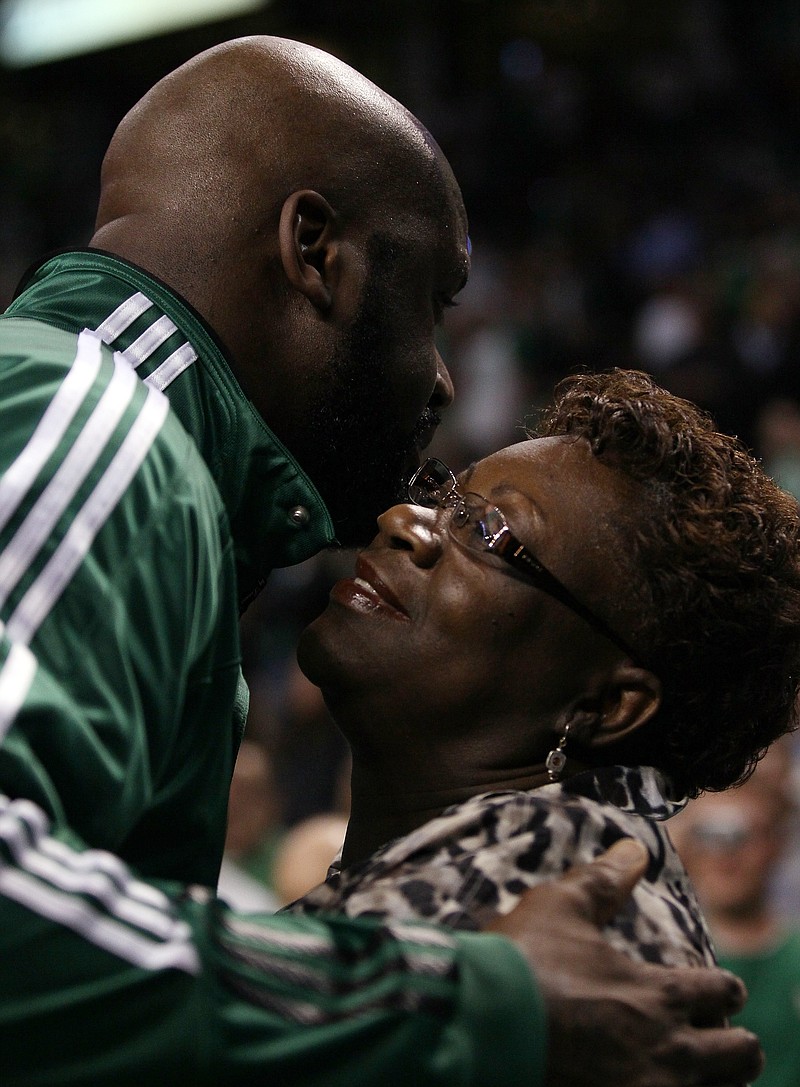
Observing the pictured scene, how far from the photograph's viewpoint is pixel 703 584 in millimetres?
2215

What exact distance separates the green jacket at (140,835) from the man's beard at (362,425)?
0.62m

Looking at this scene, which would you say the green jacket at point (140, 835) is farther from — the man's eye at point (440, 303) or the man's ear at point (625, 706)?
the man's eye at point (440, 303)

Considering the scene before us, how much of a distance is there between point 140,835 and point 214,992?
36 centimetres

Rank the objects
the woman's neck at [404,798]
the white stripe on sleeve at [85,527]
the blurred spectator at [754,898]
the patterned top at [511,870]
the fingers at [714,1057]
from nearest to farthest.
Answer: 1. the white stripe on sleeve at [85,527]
2. the fingers at [714,1057]
3. the patterned top at [511,870]
4. the woman's neck at [404,798]
5. the blurred spectator at [754,898]

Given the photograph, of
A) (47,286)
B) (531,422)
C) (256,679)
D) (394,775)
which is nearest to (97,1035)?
(394,775)

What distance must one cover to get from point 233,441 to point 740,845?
118 inches

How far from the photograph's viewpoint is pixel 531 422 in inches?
114

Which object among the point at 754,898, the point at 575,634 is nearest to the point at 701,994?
the point at 575,634

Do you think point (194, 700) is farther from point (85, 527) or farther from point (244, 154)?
point (244, 154)

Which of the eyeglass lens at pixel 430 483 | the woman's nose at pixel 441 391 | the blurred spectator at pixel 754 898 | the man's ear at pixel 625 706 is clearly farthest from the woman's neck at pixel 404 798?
the blurred spectator at pixel 754 898

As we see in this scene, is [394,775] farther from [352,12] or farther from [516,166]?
[352,12]

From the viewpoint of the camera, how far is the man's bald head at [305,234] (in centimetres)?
226

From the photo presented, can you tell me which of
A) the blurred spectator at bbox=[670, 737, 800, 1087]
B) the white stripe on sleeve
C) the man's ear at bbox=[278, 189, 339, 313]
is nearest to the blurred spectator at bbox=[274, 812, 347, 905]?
the blurred spectator at bbox=[670, 737, 800, 1087]

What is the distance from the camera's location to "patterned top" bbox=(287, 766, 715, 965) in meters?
1.77
